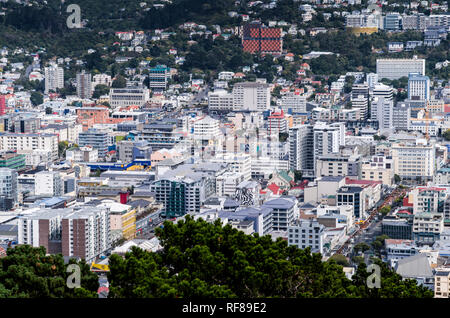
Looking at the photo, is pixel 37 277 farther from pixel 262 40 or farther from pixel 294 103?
pixel 262 40

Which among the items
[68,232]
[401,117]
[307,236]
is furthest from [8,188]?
[401,117]

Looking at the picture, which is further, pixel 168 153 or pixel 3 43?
pixel 3 43

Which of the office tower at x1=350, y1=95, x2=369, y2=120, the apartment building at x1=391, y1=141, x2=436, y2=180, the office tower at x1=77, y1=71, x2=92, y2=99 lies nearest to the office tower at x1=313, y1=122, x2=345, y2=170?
the apartment building at x1=391, y1=141, x2=436, y2=180

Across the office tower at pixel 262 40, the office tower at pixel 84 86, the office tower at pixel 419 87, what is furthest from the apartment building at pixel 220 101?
the office tower at pixel 262 40

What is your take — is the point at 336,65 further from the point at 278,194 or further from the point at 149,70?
the point at 278,194

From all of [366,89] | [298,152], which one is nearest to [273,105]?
[366,89]

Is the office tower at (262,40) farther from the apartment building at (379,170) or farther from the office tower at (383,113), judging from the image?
the apartment building at (379,170)
